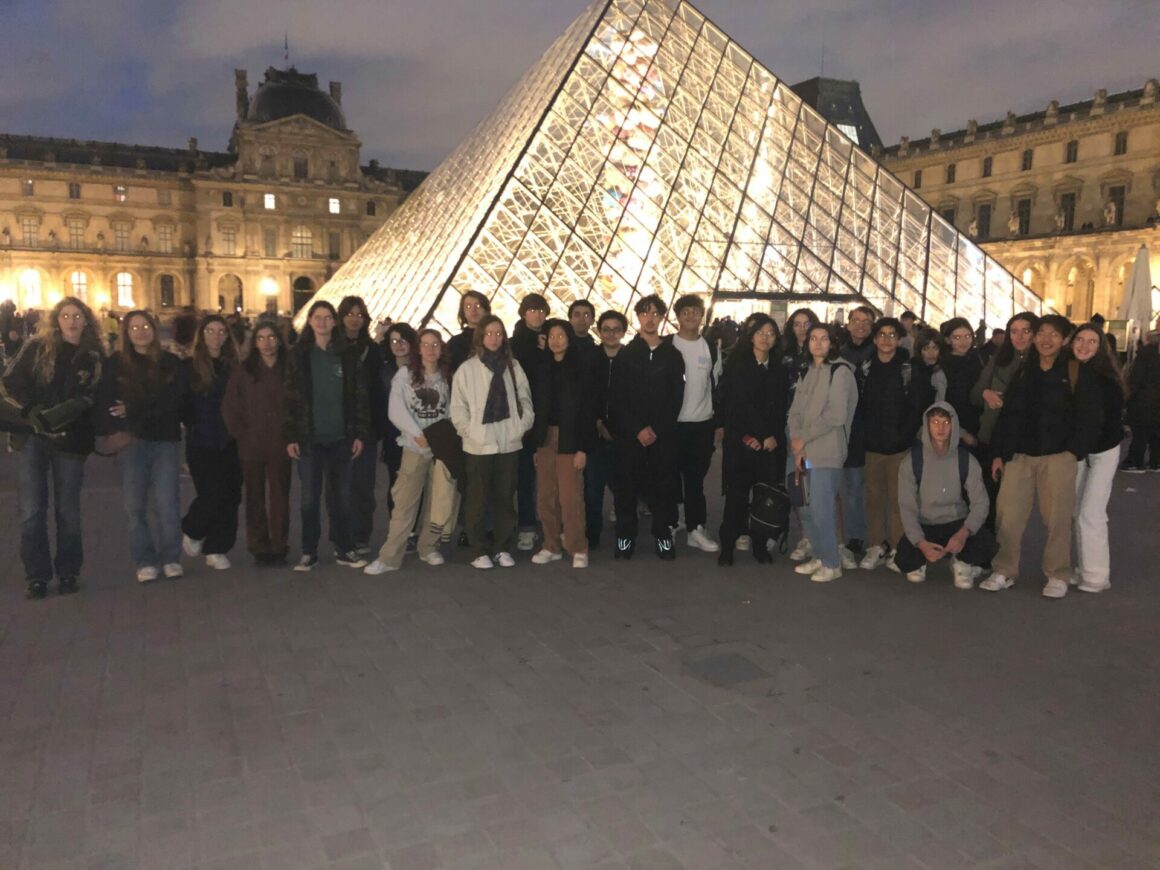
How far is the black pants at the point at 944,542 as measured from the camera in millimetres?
4469

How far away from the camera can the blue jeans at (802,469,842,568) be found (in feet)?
15.2

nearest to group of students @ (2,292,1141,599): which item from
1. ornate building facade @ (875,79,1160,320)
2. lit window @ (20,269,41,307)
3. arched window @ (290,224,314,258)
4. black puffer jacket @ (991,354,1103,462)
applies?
black puffer jacket @ (991,354,1103,462)

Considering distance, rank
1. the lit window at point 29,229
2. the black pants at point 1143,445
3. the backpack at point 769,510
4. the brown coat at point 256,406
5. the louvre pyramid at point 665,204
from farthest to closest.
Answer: the lit window at point 29,229 < the louvre pyramid at point 665,204 < the black pants at point 1143,445 < the backpack at point 769,510 < the brown coat at point 256,406

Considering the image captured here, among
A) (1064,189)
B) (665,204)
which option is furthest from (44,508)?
(1064,189)

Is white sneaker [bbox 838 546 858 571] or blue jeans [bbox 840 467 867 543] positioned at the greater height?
blue jeans [bbox 840 467 867 543]

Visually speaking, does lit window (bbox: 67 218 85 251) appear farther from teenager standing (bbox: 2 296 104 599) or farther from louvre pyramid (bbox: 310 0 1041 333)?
teenager standing (bbox: 2 296 104 599)

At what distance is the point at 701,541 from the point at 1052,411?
7.26 ft

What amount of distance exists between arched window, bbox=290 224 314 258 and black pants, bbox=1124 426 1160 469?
189 ft

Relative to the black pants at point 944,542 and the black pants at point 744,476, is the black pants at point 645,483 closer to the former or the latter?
the black pants at point 744,476

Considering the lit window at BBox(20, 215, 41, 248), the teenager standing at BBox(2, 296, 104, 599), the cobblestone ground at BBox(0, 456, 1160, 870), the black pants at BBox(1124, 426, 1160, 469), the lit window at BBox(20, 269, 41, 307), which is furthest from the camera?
the lit window at BBox(20, 269, 41, 307)

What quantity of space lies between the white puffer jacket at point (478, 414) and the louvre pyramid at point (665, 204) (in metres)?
5.96

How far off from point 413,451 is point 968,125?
2075 inches

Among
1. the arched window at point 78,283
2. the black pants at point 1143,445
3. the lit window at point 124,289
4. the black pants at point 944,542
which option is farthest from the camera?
the lit window at point 124,289

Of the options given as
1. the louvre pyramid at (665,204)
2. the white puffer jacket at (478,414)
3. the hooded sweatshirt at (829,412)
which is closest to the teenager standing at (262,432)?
the white puffer jacket at (478,414)
